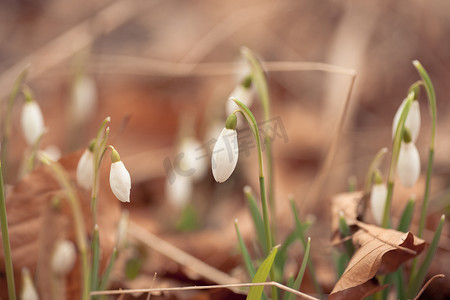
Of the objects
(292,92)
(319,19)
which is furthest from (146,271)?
(319,19)

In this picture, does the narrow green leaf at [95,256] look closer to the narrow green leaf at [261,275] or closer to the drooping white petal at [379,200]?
the narrow green leaf at [261,275]

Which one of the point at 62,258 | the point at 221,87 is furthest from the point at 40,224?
the point at 221,87

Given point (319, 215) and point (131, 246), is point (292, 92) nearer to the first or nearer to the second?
point (319, 215)

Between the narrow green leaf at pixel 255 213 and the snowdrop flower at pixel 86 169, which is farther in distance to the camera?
the narrow green leaf at pixel 255 213

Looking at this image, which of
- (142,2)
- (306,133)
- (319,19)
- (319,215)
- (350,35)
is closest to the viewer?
(319,215)

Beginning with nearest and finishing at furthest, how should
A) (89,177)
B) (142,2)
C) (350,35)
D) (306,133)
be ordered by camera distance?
1. (89,177)
2. (306,133)
3. (350,35)
4. (142,2)

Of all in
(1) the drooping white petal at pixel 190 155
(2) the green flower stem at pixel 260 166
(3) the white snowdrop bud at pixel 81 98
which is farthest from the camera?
(3) the white snowdrop bud at pixel 81 98

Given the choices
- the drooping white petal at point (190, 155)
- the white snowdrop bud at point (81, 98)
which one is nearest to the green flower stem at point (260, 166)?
the drooping white petal at point (190, 155)
